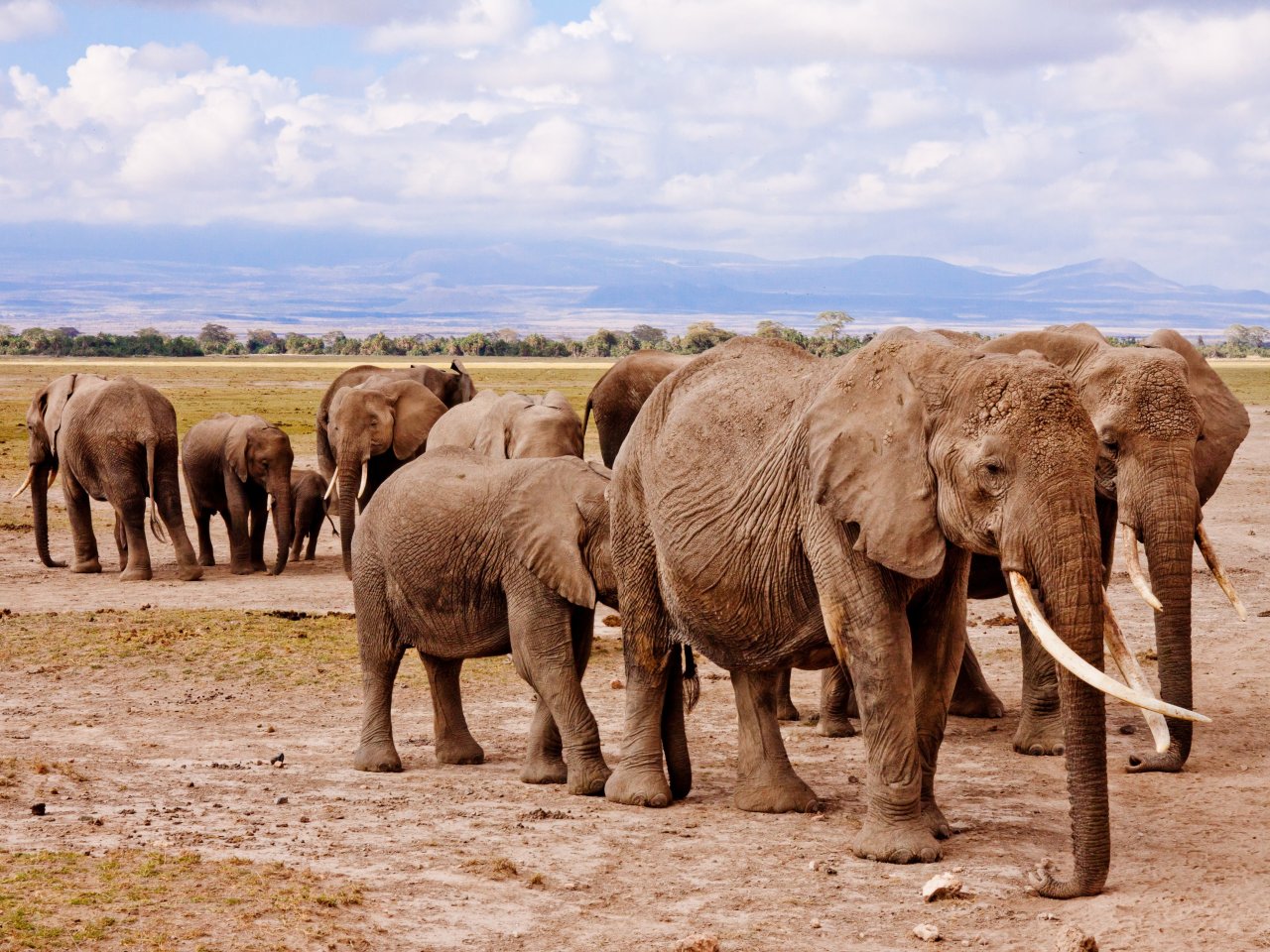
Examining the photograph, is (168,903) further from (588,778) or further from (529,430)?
(529,430)

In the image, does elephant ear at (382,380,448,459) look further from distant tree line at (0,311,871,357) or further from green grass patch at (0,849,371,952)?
distant tree line at (0,311,871,357)

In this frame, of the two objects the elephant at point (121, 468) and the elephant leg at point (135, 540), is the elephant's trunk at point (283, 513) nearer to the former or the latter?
the elephant at point (121, 468)

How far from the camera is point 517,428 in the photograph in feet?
52.3

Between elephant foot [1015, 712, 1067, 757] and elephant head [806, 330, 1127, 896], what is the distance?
305 centimetres

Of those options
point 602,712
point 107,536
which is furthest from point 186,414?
point 602,712

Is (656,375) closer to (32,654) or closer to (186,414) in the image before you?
(32,654)

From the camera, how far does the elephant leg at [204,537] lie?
19359 millimetres

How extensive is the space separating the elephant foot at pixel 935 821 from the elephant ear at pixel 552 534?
1936 mm

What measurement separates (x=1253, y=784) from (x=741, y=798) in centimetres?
264

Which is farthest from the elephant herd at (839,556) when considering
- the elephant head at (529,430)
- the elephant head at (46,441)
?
the elephant head at (46,441)

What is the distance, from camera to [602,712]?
35.8 feet

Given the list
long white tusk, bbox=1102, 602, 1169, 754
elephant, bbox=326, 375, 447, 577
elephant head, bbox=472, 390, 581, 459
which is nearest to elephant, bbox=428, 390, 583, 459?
elephant head, bbox=472, 390, 581, 459

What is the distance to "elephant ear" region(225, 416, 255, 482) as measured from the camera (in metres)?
19.0

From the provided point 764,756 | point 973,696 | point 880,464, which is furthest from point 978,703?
point 880,464
